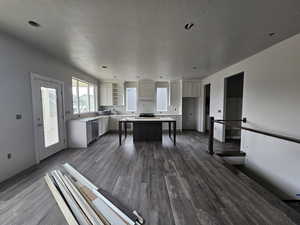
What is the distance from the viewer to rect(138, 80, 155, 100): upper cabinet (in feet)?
21.2

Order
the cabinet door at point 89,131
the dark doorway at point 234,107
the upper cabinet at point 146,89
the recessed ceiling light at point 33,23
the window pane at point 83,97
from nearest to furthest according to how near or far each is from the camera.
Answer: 1. the recessed ceiling light at point 33,23
2. the cabinet door at point 89,131
3. the window pane at point 83,97
4. the dark doorway at point 234,107
5. the upper cabinet at point 146,89

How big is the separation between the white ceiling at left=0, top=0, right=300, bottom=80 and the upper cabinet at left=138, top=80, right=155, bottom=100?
10.2 ft

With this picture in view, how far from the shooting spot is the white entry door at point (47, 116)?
10.0 feet

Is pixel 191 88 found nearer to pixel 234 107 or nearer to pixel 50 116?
pixel 234 107

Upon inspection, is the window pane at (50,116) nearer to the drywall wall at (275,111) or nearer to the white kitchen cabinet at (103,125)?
the white kitchen cabinet at (103,125)

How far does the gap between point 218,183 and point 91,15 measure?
138 inches

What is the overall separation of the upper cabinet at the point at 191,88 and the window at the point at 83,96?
4.61 metres

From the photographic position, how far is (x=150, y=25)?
2.07m

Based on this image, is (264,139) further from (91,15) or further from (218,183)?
(91,15)

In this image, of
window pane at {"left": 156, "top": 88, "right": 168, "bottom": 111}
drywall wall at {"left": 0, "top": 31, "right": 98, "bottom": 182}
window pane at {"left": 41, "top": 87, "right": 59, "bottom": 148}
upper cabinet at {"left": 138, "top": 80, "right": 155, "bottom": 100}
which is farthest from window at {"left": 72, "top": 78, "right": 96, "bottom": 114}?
window pane at {"left": 156, "top": 88, "right": 168, "bottom": 111}

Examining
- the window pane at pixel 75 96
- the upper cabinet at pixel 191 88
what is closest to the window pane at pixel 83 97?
the window pane at pixel 75 96

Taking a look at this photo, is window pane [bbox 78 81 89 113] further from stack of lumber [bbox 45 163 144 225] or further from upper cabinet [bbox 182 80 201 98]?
upper cabinet [bbox 182 80 201 98]

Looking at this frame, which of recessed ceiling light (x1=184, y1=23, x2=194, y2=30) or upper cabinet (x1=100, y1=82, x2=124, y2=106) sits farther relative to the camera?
upper cabinet (x1=100, y1=82, x2=124, y2=106)

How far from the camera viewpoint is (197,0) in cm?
155
